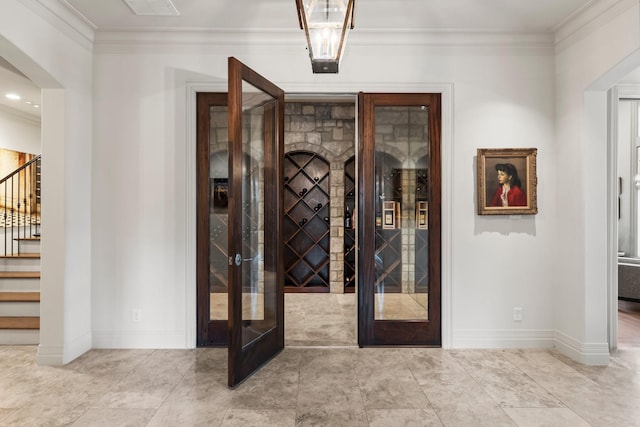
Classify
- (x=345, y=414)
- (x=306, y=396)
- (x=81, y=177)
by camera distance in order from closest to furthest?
(x=345, y=414), (x=306, y=396), (x=81, y=177)

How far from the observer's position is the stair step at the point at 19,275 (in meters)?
3.57

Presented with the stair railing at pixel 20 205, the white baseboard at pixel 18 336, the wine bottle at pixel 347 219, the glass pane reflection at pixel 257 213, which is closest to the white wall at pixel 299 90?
the glass pane reflection at pixel 257 213

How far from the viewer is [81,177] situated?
3086mm

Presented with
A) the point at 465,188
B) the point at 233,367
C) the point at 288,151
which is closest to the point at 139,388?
the point at 233,367

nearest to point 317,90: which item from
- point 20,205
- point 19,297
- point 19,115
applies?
point 19,297

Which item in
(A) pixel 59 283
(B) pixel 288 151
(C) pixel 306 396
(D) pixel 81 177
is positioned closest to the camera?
(C) pixel 306 396

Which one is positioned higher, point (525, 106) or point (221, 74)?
→ point (221, 74)

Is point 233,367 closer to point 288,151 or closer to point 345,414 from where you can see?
point 345,414

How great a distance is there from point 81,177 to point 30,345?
1628 millimetres

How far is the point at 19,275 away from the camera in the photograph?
11.9 feet

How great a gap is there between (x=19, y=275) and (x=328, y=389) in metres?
3.33

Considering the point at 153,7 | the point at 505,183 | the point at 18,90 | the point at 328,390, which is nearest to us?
the point at 328,390

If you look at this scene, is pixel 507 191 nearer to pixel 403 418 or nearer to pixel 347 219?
pixel 403 418

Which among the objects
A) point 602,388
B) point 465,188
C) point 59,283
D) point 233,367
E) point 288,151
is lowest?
point 602,388
